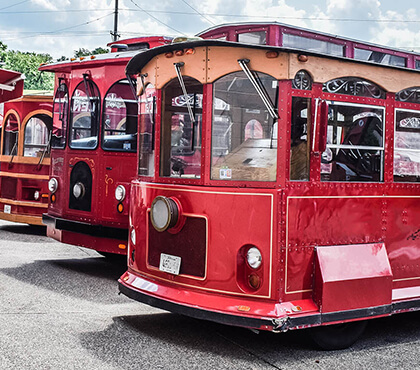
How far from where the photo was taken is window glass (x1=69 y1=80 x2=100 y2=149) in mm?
8602

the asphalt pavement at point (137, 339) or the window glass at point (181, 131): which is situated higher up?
the window glass at point (181, 131)

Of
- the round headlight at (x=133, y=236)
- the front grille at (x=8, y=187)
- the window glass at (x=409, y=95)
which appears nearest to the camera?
the window glass at (x=409, y=95)

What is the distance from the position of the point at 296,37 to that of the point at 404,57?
1.36 metres

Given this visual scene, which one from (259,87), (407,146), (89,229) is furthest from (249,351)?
(89,229)

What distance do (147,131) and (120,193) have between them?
217 centimetres

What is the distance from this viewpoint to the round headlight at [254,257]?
518cm

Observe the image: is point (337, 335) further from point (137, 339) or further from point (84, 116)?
point (84, 116)

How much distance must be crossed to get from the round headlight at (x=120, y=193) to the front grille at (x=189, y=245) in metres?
2.45

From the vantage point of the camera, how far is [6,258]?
9461mm

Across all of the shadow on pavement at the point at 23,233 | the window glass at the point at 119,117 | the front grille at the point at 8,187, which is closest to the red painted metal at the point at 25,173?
the front grille at the point at 8,187

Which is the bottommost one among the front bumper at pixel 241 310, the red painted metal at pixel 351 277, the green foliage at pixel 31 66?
the front bumper at pixel 241 310

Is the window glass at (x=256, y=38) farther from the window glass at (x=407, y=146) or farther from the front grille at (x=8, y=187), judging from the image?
the front grille at (x=8, y=187)

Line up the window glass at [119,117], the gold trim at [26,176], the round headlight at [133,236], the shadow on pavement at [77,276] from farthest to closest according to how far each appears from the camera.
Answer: the gold trim at [26,176]
the window glass at [119,117]
the shadow on pavement at [77,276]
the round headlight at [133,236]

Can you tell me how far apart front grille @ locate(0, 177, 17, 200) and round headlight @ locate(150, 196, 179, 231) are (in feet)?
23.0
